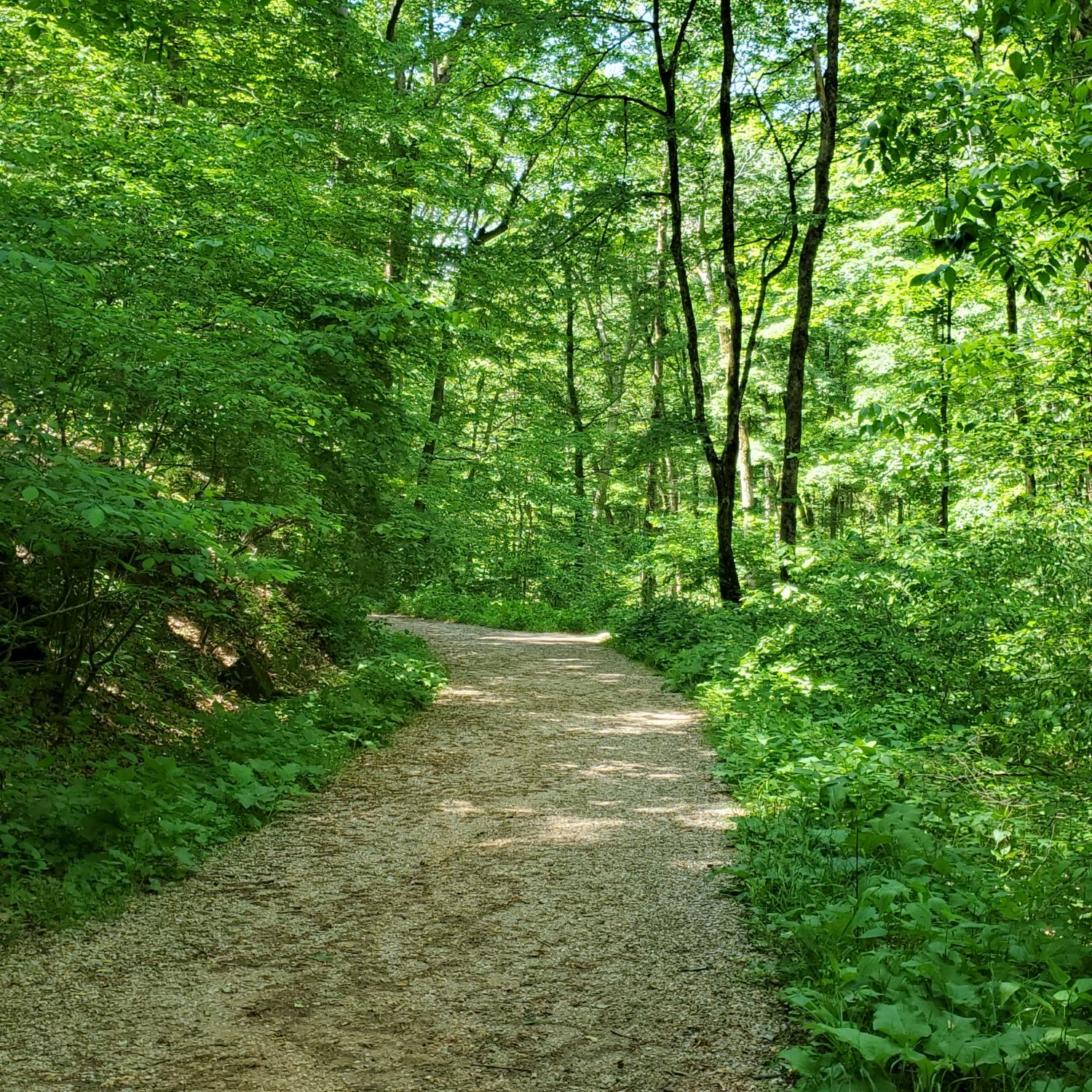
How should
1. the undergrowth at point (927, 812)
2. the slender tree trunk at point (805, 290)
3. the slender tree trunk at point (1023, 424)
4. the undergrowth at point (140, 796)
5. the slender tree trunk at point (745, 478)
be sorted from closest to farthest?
the undergrowth at point (927, 812) < the undergrowth at point (140, 796) < the slender tree trunk at point (1023, 424) < the slender tree trunk at point (805, 290) < the slender tree trunk at point (745, 478)

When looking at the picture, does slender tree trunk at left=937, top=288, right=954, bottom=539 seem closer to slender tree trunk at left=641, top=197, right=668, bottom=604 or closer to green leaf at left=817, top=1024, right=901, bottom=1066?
slender tree trunk at left=641, top=197, right=668, bottom=604

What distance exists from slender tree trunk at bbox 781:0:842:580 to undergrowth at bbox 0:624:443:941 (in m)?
6.80

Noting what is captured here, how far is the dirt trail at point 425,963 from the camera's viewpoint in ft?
9.74

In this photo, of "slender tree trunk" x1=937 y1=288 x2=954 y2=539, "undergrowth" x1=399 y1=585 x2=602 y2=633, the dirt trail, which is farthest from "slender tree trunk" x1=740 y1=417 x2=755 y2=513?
the dirt trail

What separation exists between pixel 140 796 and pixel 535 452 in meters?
12.5

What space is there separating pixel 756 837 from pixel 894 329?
14.1m

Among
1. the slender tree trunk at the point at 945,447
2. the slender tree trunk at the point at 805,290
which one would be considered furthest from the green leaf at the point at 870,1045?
the slender tree trunk at the point at 805,290

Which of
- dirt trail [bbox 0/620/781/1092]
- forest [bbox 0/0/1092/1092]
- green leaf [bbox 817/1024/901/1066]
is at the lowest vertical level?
dirt trail [bbox 0/620/781/1092]

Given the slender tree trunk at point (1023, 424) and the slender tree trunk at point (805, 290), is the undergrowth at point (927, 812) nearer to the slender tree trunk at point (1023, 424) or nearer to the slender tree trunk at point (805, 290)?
the slender tree trunk at point (1023, 424)

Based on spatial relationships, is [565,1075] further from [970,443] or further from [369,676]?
[970,443]

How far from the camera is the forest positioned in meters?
3.85

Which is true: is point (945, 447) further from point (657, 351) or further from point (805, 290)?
point (657, 351)

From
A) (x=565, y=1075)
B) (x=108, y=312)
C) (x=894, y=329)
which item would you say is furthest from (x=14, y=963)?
(x=894, y=329)

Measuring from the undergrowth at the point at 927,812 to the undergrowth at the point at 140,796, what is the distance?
334cm
